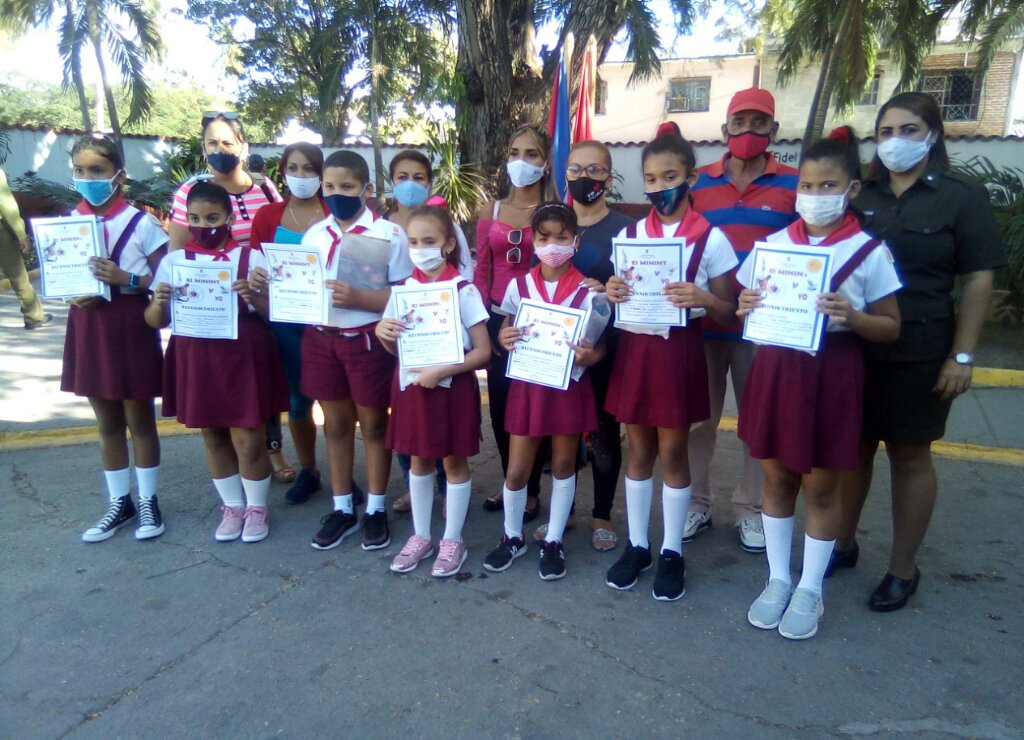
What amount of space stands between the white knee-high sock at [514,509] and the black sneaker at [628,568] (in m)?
0.49

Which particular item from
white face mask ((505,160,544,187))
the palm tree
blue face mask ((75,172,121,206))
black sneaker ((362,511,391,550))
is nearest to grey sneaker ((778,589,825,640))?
black sneaker ((362,511,391,550))

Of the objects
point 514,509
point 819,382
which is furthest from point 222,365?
point 819,382

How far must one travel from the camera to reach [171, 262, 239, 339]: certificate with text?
3396mm

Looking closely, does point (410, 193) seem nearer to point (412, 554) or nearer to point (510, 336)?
point (510, 336)

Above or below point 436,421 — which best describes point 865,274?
above

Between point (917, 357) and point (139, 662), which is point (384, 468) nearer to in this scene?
point (139, 662)

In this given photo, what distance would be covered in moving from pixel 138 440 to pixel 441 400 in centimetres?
179

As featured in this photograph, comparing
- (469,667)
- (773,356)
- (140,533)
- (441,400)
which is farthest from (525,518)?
(140,533)

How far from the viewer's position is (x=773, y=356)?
9.13 ft

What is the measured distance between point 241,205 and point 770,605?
3360 millimetres

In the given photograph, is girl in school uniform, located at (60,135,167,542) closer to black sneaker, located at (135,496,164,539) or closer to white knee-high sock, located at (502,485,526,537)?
black sneaker, located at (135,496,164,539)

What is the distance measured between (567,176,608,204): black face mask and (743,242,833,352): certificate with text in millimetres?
880

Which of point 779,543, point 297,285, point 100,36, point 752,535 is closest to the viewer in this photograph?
point 779,543

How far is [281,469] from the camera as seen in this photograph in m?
4.59
